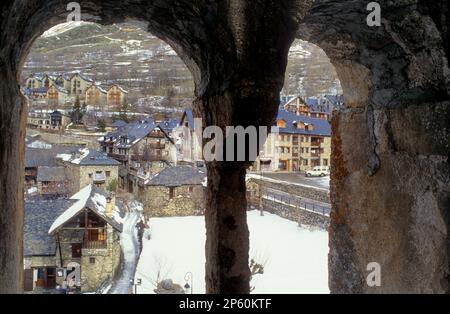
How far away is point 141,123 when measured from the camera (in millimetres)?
25516

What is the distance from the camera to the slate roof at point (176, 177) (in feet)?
64.0

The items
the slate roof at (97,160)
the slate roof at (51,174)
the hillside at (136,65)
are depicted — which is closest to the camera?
the slate roof at (97,160)

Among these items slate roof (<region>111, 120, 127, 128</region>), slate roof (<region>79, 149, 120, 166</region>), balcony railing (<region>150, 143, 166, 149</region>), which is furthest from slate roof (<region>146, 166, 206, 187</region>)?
slate roof (<region>111, 120, 127, 128</region>)

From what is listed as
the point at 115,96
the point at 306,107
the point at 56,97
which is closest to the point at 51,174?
the point at 306,107

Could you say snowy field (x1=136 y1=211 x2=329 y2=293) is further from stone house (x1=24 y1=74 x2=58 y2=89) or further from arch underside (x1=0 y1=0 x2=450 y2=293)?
stone house (x1=24 y1=74 x2=58 y2=89)

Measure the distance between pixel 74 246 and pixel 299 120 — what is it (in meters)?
12.8

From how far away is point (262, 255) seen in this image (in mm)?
14148

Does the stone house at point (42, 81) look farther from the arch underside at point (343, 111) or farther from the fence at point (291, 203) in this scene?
the arch underside at point (343, 111)

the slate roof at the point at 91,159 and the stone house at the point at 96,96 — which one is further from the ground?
the stone house at the point at 96,96

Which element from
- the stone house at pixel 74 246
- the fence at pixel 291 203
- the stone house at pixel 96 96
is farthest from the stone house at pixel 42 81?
the stone house at pixel 74 246

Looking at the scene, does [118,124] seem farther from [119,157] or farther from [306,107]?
[306,107]

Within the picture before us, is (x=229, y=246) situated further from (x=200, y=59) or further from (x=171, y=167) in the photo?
(x=171, y=167)

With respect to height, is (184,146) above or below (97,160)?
above

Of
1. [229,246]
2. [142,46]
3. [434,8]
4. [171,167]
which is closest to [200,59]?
[229,246]
